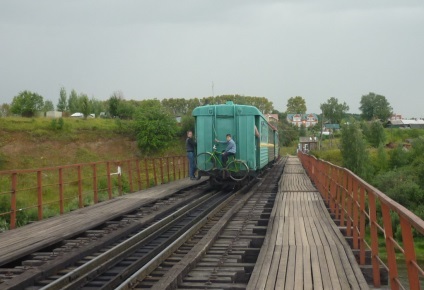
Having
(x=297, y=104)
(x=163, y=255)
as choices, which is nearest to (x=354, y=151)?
(x=163, y=255)

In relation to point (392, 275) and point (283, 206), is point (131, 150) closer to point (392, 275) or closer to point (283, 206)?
point (283, 206)

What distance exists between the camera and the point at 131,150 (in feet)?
198

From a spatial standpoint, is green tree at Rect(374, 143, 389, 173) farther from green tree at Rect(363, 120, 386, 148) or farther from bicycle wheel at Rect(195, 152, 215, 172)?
bicycle wheel at Rect(195, 152, 215, 172)

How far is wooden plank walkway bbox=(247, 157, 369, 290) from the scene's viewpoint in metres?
5.25

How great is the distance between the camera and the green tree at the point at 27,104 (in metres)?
66.5

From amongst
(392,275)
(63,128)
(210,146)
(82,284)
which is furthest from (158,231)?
(63,128)

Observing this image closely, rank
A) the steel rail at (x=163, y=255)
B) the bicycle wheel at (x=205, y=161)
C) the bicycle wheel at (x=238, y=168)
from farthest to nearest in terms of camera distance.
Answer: the bicycle wheel at (x=205, y=161) → the bicycle wheel at (x=238, y=168) → the steel rail at (x=163, y=255)

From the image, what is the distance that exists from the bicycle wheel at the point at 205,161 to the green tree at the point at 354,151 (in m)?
49.5

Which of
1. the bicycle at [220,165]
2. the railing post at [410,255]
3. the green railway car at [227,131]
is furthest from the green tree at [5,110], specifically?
the railing post at [410,255]

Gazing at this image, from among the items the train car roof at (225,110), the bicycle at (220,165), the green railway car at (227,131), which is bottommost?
the bicycle at (220,165)

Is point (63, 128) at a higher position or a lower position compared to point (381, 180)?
higher

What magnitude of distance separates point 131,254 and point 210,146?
871cm

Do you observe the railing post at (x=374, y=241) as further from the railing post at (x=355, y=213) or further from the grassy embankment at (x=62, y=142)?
the grassy embankment at (x=62, y=142)

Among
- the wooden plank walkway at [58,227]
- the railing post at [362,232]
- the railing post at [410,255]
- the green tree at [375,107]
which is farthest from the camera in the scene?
the green tree at [375,107]
